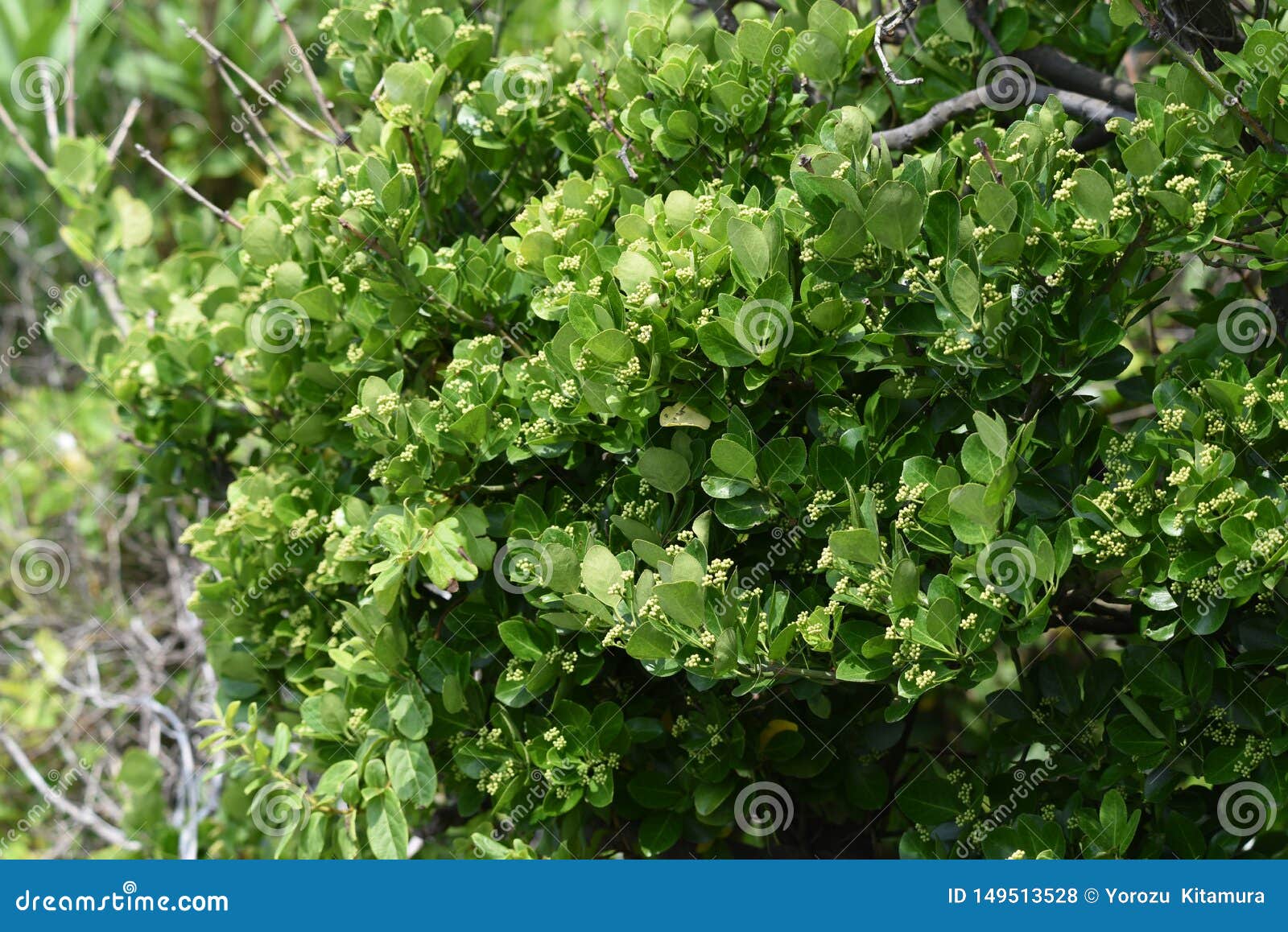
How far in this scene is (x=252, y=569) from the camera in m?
2.38

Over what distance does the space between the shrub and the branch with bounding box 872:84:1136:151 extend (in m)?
0.01

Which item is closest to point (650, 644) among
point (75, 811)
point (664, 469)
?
point (664, 469)

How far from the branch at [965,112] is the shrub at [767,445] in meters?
0.01

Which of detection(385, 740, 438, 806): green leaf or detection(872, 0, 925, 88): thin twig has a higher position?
detection(872, 0, 925, 88): thin twig

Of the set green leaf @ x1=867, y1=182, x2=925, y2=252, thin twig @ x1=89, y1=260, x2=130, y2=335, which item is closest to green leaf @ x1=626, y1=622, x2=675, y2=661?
green leaf @ x1=867, y1=182, x2=925, y2=252

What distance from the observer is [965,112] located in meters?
2.17

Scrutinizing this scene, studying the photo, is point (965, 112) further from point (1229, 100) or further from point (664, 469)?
point (664, 469)

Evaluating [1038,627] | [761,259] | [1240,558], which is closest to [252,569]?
[761,259]

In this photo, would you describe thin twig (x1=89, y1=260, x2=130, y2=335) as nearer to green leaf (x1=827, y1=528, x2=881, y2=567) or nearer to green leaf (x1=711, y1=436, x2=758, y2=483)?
green leaf (x1=711, y1=436, x2=758, y2=483)

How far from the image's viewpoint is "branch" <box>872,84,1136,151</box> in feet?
6.97

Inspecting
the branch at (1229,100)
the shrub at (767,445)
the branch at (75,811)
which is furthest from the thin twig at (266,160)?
the branch at (1229,100)

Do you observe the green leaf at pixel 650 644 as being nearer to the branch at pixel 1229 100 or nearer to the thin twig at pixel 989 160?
the thin twig at pixel 989 160

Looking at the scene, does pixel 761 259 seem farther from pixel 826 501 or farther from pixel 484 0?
pixel 484 0

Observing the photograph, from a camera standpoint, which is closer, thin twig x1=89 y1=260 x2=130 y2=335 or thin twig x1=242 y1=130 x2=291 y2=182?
thin twig x1=242 y1=130 x2=291 y2=182
